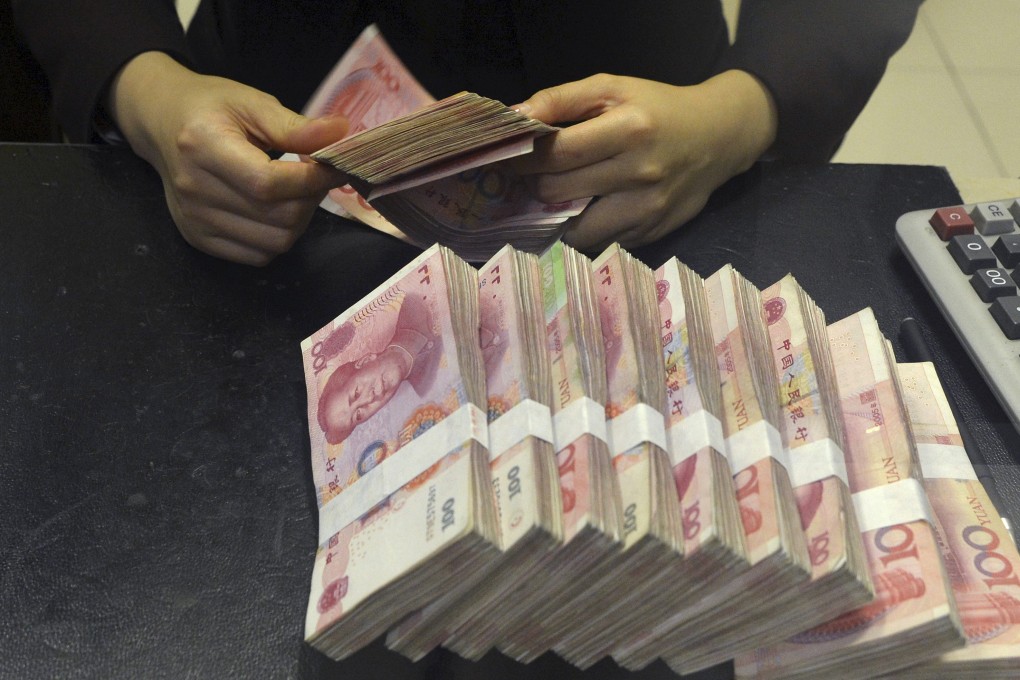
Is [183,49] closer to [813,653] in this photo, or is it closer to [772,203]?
[772,203]

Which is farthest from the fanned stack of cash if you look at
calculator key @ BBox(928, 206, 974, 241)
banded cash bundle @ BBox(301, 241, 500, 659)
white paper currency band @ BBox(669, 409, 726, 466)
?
calculator key @ BBox(928, 206, 974, 241)

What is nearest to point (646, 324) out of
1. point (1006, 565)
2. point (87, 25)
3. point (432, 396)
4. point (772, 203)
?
point (432, 396)

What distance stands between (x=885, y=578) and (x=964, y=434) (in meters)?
0.23

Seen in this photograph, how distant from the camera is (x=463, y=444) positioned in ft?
1.67

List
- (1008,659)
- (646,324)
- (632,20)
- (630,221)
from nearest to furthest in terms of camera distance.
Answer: (1008,659) < (646,324) < (630,221) < (632,20)

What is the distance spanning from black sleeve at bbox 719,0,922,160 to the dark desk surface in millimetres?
51

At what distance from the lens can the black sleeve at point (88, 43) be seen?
856mm

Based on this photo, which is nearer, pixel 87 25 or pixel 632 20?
pixel 87 25

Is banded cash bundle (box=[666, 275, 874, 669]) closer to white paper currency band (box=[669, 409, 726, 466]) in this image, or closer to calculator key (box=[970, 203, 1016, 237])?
white paper currency band (box=[669, 409, 726, 466])

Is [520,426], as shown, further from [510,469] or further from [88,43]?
[88,43]

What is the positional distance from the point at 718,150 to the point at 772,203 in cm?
9

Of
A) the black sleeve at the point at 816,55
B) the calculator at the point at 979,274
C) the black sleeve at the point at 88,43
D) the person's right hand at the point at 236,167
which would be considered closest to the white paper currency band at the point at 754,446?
the calculator at the point at 979,274

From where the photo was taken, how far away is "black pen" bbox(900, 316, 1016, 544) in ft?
2.02

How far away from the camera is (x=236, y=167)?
72cm
